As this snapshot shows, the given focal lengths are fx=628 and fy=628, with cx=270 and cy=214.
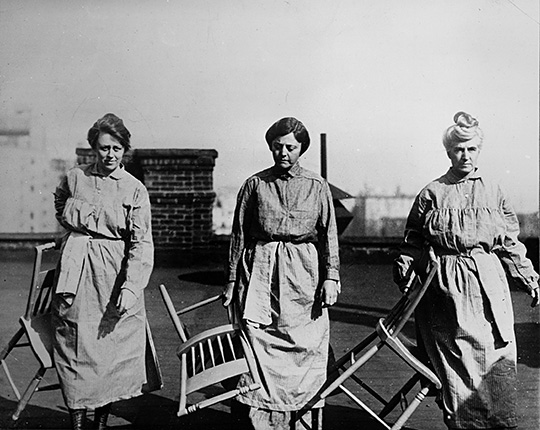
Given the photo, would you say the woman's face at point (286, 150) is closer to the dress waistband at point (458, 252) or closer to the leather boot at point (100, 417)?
the dress waistband at point (458, 252)

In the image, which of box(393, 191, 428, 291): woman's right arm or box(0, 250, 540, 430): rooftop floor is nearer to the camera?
box(393, 191, 428, 291): woman's right arm

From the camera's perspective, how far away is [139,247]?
3.25m

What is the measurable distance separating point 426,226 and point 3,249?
24.4ft

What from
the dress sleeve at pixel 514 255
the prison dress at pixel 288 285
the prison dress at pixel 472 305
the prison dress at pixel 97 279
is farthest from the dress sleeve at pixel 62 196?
Result: the dress sleeve at pixel 514 255

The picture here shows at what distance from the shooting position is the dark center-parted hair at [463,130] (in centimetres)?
313

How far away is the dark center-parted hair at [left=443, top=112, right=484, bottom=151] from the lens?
10.3 ft

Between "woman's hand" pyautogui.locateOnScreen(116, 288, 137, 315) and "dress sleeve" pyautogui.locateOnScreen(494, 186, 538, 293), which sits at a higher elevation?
"dress sleeve" pyautogui.locateOnScreen(494, 186, 538, 293)

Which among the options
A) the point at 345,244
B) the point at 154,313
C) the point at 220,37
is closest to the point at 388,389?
the point at 220,37

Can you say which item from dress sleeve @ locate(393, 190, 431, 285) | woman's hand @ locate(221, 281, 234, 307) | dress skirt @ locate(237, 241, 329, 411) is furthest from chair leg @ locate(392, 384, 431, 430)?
woman's hand @ locate(221, 281, 234, 307)

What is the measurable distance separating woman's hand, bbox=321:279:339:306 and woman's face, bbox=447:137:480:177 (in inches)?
33.9

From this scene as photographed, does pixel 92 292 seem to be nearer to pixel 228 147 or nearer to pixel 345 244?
pixel 228 147

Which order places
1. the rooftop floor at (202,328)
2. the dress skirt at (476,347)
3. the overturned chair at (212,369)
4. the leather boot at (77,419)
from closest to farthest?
the overturned chair at (212,369) → the dress skirt at (476,347) → the leather boot at (77,419) → the rooftop floor at (202,328)

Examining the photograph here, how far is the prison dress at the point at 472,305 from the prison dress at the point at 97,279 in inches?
60.2

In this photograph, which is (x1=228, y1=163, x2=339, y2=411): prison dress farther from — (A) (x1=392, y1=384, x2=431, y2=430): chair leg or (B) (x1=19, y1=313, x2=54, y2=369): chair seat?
(B) (x1=19, y1=313, x2=54, y2=369): chair seat
